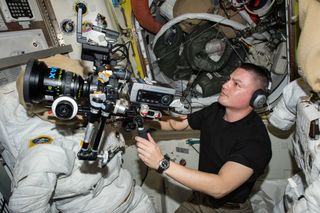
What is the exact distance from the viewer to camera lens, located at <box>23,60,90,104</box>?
1.05m

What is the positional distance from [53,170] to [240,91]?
1.16 metres

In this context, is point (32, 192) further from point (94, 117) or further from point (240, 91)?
point (240, 91)

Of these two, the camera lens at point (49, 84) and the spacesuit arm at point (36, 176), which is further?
the spacesuit arm at point (36, 176)

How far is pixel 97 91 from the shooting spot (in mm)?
1046

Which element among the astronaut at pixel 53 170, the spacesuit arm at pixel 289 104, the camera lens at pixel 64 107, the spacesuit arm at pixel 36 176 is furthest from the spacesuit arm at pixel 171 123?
the camera lens at pixel 64 107

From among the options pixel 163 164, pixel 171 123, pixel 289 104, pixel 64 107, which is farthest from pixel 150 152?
pixel 289 104

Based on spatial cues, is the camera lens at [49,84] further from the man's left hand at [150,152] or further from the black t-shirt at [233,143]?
the black t-shirt at [233,143]

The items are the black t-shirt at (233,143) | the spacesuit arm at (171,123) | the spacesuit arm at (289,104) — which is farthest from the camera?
the spacesuit arm at (171,123)

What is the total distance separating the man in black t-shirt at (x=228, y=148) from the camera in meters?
1.26

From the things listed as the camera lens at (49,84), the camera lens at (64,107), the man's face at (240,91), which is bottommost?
the man's face at (240,91)

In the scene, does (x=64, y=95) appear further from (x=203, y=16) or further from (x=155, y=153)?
(x=203, y=16)

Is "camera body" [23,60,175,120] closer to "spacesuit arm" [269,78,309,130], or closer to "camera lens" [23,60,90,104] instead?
"camera lens" [23,60,90,104]

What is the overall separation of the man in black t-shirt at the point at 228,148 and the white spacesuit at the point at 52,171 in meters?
0.42

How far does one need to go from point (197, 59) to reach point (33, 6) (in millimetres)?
1397
